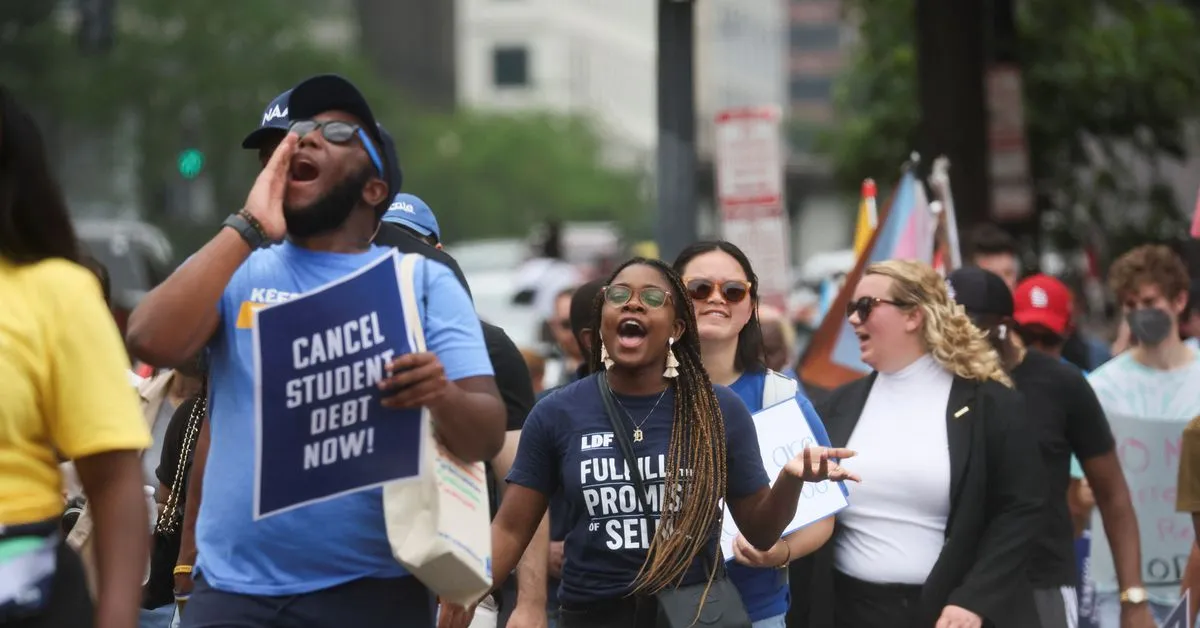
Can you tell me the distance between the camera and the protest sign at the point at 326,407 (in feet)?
14.8

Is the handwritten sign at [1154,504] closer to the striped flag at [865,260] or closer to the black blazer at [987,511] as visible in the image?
the striped flag at [865,260]

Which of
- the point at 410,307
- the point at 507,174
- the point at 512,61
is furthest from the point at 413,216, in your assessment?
the point at 512,61

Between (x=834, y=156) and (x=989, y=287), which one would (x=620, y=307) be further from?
(x=834, y=156)

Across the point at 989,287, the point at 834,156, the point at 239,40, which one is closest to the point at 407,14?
the point at 239,40

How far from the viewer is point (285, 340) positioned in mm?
4520

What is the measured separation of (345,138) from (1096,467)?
4069 mm

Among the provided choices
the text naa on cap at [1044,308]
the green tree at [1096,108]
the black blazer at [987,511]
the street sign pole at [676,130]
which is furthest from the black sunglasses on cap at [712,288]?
the green tree at [1096,108]

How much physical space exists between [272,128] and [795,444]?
197 cm

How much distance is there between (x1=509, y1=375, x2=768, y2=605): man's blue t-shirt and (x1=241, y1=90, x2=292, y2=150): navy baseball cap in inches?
39.9

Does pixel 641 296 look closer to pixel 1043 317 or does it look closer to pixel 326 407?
pixel 326 407

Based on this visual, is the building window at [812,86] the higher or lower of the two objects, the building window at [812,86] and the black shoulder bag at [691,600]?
the lower

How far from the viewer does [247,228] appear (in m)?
4.58

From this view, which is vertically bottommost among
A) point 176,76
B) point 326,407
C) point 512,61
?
point 326,407

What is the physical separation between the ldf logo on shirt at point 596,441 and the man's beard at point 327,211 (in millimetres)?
1347
